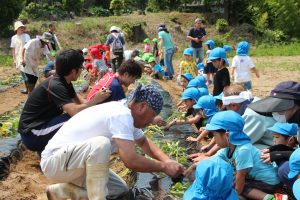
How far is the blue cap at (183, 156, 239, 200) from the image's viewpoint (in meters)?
2.63

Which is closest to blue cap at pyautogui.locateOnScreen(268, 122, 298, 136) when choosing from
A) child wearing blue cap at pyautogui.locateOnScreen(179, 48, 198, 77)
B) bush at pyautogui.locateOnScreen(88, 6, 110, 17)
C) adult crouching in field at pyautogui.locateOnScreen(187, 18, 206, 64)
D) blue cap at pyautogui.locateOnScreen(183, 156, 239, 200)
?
blue cap at pyautogui.locateOnScreen(183, 156, 239, 200)

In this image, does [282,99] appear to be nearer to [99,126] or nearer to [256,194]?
[256,194]

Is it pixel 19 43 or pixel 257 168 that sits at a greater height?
pixel 19 43

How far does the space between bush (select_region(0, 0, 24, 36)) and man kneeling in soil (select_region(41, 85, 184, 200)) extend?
22272mm

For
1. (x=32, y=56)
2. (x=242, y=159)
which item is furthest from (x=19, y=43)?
(x=242, y=159)

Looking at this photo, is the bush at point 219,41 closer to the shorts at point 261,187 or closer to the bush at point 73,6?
the bush at point 73,6

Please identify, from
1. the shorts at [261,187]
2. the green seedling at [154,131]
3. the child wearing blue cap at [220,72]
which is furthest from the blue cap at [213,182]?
the child wearing blue cap at [220,72]

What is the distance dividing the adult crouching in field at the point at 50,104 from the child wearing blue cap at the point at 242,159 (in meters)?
1.48

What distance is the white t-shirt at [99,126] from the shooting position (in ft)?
9.83

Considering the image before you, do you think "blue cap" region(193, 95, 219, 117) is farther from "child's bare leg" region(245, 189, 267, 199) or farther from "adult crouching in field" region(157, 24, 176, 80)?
"adult crouching in field" region(157, 24, 176, 80)

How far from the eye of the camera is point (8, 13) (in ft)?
78.5

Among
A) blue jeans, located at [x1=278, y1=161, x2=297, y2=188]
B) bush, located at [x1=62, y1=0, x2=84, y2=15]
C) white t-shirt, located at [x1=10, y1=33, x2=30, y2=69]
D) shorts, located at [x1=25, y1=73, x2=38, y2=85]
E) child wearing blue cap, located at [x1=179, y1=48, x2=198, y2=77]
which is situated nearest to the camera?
blue jeans, located at [x1=278, y1=161, x2=297, y2=188]

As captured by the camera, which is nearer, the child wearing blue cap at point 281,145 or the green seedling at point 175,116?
the child wearing blue cap at point 281,145

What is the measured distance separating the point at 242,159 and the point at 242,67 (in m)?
4.60
